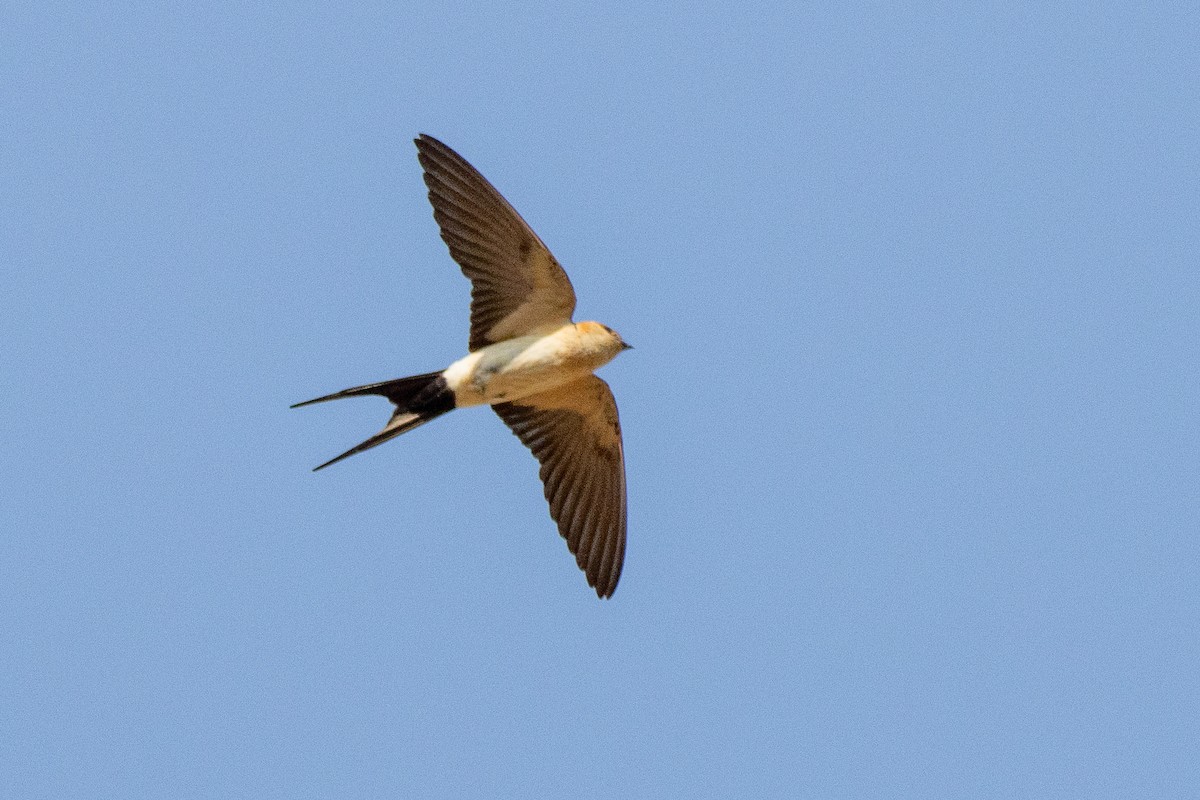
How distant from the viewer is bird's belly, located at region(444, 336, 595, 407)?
6.43 meters

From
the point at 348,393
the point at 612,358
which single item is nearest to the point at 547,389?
the point at 612,358

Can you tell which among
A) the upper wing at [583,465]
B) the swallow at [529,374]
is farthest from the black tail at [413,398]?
the upper wing at [583,465]

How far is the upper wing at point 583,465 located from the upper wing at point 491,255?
0.35 m

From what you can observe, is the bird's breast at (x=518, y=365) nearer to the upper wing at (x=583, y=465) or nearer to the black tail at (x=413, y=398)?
the black tail at (x=413, y=398)

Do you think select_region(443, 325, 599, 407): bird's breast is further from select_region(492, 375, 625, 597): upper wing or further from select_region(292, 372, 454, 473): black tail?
select_region(492, 375, 625, 597): upper wing

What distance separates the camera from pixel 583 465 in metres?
6.83

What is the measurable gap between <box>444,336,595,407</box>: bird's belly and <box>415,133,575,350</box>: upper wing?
8 centimetres

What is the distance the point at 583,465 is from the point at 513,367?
1.95 feet

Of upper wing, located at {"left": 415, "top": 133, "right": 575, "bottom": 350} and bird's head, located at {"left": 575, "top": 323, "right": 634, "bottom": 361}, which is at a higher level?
upper wing, located at {"left": 415, "top": 133, "right": 575, "bottom": 350}

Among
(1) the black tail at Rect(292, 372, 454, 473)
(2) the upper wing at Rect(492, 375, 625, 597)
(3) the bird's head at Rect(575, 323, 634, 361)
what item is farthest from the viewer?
(2) the upper wing at Rect(492, 375, 625, 597)

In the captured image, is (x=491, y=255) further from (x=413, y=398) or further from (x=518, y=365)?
(x=413, y=398)

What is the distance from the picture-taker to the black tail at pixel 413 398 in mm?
6281

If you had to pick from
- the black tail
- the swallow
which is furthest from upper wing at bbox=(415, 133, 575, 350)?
the black tail

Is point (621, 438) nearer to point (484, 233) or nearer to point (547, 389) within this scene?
point (547, 389)
